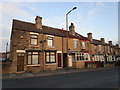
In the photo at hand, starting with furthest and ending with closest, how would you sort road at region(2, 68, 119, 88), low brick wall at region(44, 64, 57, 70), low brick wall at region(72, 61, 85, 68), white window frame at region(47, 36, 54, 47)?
low brick wall at region(72, 61, 85, 68) < white window frame at region(47, 36, 54, 47) < low brick wall at region(44, 64, 57, 70) < road at region(2, 68, 119, 88)

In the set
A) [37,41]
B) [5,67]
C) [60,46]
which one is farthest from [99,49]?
[5,67]

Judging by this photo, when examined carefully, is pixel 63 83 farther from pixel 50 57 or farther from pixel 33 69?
pixel 50 57

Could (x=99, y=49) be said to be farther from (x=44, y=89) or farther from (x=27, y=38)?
(x=44, y=89)

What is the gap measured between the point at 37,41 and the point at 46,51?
2.30 m

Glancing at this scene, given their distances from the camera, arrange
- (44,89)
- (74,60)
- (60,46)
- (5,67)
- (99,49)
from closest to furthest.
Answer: (44,89), (5,67), (60,46), (74,60), (99,49)

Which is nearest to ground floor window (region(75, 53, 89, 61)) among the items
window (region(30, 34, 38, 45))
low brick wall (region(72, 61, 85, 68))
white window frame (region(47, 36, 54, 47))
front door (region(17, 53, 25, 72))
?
low brick wall (region(72, 61, 85, 68))

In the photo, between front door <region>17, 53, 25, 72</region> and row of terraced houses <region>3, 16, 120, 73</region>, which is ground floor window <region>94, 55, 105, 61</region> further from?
front door <region>17, 53, 25, 72</region>

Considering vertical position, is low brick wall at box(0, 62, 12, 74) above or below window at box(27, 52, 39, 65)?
below

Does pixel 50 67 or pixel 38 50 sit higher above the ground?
pixel 38 50

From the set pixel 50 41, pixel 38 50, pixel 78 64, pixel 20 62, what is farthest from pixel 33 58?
pixel 78 64

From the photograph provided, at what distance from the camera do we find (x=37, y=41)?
53.9ft

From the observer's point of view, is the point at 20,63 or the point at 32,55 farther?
the point at 32,55

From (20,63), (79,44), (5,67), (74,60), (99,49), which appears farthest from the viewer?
(99,49)

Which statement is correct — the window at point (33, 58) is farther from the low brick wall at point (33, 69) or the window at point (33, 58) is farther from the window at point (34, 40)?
the window at point (34, 40)
